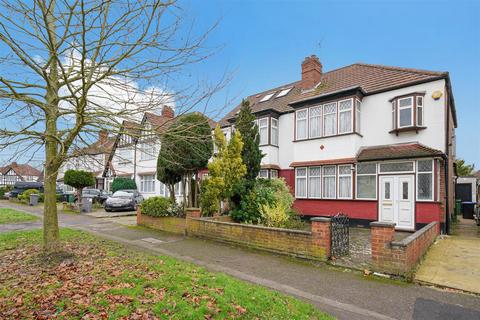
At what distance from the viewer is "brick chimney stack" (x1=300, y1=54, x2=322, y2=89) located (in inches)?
651

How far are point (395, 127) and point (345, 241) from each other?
6.87 meters

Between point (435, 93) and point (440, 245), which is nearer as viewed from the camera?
point (440, 245)

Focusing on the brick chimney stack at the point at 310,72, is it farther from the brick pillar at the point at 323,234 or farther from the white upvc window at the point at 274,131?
the brick pillar at the point at 323,234

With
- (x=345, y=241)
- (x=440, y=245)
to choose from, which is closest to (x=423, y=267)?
(x=345, y=241)

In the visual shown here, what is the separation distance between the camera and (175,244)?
9016 millimetres

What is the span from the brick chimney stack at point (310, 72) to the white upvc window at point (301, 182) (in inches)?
198

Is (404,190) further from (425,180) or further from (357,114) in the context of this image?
(357,114)

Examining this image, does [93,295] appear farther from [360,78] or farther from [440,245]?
[360,78]

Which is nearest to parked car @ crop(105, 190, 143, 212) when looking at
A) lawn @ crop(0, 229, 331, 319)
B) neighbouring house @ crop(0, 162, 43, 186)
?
neighbouring house @ crop(0, 162, 43, 186)

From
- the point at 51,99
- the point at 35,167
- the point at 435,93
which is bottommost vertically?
the point at 35,167

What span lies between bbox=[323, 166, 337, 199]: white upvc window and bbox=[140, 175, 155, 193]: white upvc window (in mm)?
15932

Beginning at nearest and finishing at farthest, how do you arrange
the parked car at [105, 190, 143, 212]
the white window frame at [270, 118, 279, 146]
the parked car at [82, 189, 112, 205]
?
the white window frame at [270, 118, 279, 146], the parked car at [105, 190, 143, 212], the parked car at [82, 189, 112, 205]

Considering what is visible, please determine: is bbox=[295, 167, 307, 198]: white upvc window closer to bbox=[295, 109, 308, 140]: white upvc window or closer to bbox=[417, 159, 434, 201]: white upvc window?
bbox=[295, 109, 308, 140]: white upvc window

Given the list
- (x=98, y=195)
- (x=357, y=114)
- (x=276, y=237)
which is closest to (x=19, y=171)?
(x=276, y=237)
